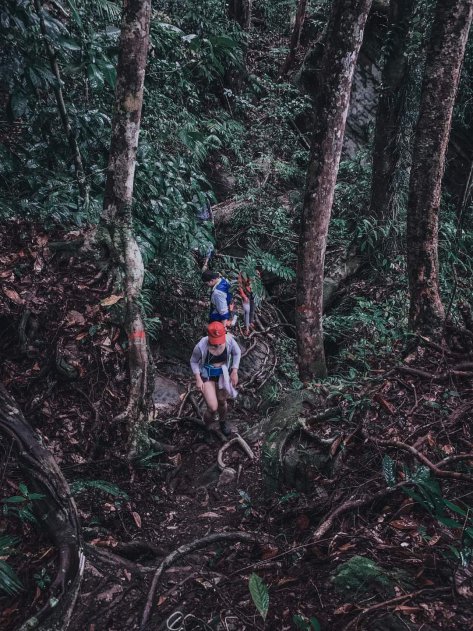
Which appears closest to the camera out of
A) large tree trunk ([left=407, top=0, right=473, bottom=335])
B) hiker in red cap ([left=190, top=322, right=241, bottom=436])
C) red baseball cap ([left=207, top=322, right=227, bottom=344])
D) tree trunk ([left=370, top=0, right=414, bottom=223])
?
large tree trunk ([left=407, top=0, right=473, bottom=335])

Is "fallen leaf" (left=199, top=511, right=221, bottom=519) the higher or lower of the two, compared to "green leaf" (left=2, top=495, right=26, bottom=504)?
lower

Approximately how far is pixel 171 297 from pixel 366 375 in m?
4.70

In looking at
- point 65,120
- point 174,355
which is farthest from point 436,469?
point 174,355

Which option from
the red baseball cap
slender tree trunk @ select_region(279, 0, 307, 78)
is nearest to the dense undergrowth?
the red baseball cap

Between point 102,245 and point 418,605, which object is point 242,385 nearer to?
point 102,245

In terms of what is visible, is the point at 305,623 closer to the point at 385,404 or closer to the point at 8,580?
the point at 8,580

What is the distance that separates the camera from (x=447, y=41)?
4.34 metres

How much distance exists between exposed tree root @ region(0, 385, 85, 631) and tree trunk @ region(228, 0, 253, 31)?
1380cm

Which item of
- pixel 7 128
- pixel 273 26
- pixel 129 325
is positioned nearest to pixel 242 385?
pixel 129 325

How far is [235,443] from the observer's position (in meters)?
6.12

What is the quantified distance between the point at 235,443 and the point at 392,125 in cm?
657

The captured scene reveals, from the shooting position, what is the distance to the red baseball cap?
5914mm

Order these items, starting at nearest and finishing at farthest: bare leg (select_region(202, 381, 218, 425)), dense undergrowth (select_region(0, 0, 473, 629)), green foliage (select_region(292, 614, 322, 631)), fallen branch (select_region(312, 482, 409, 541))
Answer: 1. green foliage (select_region(292, 614, 322, 631))
2. dense undergrowth (select_region(0, 0, 473, 629))
3. fallen branch (select_region(312, 482, 409, 541))
4. bare leg (select_region(202, 381, 218, 425))

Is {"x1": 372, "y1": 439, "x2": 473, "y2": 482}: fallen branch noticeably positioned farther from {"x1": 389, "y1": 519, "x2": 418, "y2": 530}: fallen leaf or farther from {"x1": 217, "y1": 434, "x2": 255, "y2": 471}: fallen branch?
{"x1": 217, "y1": 434, "x2": 255, "y2": 471}: fallen branch
